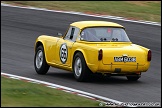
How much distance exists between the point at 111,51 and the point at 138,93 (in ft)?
5.84

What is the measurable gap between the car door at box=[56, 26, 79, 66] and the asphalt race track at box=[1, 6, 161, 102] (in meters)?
0.45

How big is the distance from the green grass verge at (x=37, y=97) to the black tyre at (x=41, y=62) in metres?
3.01

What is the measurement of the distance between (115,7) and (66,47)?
13.6m

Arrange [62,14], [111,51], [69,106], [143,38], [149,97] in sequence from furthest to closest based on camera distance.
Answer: [62,14] → [143,38] → [111,51] → [149,97] → [69,106]

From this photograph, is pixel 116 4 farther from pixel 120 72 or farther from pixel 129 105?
pixel 129 105

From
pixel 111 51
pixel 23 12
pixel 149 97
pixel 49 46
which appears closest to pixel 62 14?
pixel 23 12

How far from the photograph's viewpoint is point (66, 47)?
17.2m

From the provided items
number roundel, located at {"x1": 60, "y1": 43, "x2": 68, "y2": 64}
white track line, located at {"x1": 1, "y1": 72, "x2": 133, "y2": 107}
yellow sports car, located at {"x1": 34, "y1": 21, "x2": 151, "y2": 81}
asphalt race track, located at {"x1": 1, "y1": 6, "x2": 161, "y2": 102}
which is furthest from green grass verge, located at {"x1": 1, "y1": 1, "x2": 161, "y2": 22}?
white track line, located at {"x1": 1, "y1": 72, "x2": 133, "y2": 107}

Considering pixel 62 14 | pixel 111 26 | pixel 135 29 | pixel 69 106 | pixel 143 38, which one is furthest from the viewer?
pixel 62 14

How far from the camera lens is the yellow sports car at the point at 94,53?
1609 centimetres

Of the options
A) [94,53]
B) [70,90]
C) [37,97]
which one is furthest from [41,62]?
[37,97]

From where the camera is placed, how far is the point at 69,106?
12141 millimetres

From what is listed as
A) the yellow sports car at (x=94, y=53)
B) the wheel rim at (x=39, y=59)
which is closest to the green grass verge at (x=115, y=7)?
the wheel rim at (x=39, y=59)

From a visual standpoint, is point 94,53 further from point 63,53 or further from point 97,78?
point 63,53
